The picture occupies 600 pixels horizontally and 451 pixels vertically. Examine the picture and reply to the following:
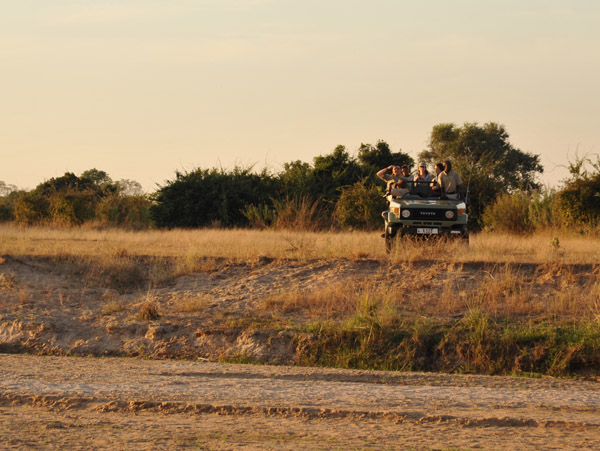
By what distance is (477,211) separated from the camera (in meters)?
29.9

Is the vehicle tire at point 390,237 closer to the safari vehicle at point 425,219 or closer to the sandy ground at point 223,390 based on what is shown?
the safari vehicle at point 425,219

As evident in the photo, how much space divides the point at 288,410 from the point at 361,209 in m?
20.1

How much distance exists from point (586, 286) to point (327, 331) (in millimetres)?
4945

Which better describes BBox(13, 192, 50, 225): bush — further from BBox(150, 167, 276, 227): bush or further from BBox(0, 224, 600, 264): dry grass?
BBox(0, 224, 600, 264): dry grass

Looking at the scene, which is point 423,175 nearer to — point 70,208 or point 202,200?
point 202,200

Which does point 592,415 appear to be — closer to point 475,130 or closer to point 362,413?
point 362,413

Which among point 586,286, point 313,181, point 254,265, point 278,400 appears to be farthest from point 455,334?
point 313,181

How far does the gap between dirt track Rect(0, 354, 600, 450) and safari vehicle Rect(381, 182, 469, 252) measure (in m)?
6.90

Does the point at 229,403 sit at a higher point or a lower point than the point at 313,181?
lower

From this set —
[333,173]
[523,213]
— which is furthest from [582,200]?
[333,173]

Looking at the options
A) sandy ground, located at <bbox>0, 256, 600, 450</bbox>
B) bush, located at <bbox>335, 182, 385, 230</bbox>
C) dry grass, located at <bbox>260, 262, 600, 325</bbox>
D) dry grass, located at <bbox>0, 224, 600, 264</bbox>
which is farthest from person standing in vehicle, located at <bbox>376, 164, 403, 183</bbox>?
bush, located at <bbox>335, 182, 385, 230</bbox>

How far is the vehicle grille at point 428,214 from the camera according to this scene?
16688 mm

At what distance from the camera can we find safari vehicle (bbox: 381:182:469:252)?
16672 millimetres

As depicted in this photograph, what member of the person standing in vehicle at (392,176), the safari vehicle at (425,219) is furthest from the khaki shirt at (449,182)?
the person standing in vehicle at (392,176)
